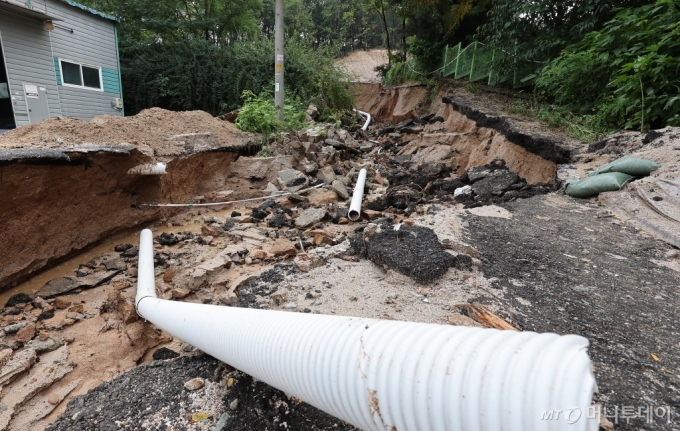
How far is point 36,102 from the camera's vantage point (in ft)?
29.8

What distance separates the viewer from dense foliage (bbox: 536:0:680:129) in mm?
5258

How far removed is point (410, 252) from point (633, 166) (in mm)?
3610

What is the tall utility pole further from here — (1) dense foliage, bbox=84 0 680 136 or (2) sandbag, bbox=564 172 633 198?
(2) sandbag, bbox=564 172 633 198

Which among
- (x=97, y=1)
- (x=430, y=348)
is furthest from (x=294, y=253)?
(x=97, y=1)

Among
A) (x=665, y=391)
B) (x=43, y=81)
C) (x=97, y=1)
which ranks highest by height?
(x=97, y=1)

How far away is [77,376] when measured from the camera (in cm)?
266

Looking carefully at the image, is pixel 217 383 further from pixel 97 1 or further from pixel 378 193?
pixel 97 1

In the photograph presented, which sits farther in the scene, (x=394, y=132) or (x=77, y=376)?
(x=394, y=132)

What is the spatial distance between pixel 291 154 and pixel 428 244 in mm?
5335

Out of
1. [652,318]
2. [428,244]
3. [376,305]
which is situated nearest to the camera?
[652,318]

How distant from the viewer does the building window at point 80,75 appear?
9886 millimetres

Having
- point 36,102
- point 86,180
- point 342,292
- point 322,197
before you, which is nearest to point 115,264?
point 86,180

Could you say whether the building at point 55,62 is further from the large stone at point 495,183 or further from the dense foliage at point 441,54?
the large stone at point 495,183

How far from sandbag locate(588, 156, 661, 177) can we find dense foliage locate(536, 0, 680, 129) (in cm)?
134
